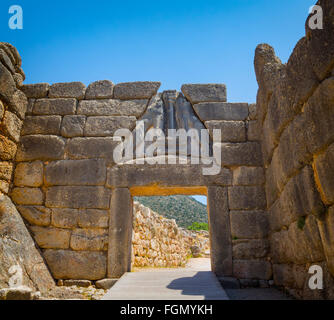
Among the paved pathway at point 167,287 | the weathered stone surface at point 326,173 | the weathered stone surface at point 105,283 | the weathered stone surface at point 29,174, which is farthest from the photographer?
the weathered stone surface at point 29,174

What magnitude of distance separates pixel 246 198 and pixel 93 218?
2563mm

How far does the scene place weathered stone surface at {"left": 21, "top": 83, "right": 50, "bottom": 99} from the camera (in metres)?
5.57

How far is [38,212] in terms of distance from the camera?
4.78m

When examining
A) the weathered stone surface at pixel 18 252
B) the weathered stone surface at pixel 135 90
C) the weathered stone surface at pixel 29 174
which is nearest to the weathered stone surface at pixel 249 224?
the weathered stone surface at pixel 135 90

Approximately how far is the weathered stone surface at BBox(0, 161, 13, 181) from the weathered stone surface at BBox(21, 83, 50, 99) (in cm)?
146

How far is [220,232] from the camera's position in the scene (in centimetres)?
462

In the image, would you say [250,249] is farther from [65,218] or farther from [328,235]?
[65,218]

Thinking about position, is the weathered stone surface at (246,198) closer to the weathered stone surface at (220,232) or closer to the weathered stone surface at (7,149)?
the weathered stone surface at (220,232)

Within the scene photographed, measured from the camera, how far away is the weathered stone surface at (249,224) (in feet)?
15.2

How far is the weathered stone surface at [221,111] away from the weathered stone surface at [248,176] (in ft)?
3.26

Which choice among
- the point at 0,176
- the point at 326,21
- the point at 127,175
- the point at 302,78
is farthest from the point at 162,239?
the point at 326,21

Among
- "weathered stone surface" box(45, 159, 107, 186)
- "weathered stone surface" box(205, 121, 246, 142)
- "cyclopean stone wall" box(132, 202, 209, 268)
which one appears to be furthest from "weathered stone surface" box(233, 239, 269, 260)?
"cyclopean stone wall" box(132, 202, 209, 268)

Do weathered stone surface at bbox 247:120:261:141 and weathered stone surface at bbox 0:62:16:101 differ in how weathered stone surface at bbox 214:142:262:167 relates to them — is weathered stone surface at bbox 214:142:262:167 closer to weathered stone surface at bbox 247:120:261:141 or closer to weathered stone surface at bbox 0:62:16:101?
weathered stone surface at bbox 247:120:261:141

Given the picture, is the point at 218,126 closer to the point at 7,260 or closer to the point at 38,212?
the point at 38,212
